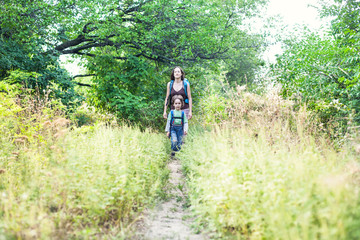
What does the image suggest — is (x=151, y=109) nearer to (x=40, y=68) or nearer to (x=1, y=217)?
(x=40, y=68)

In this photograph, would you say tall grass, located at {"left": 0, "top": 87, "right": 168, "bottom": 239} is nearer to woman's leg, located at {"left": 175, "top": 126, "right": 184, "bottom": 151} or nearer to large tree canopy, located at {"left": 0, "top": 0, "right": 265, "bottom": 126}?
woman's leg, located at {"left": 175, "top": 126, "right": 184, "bottom": 151}

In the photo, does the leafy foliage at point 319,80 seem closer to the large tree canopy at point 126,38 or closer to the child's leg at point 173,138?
the child's leg at point 173,138

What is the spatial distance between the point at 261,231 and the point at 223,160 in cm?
96

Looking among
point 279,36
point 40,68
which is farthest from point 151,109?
point 279,36

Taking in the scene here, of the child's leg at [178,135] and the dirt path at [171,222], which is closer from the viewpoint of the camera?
the dirt path at [171,222]

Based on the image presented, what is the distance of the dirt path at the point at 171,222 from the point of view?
134 inches

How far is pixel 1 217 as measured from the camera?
294 cm

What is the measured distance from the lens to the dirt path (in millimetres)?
3393

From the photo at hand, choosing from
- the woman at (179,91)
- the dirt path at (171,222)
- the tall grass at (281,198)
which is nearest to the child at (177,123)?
the woman at (179,91)

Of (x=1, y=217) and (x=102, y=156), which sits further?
(x=102, y=156)

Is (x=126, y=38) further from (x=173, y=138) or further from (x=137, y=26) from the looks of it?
(x=173, y=138)

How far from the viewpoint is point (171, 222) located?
12.7 feet

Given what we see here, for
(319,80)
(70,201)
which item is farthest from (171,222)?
(319,80)

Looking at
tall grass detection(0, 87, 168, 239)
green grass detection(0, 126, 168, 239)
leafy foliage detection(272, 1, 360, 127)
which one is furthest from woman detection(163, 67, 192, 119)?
green grass detection(0, 126, 168, 239)
